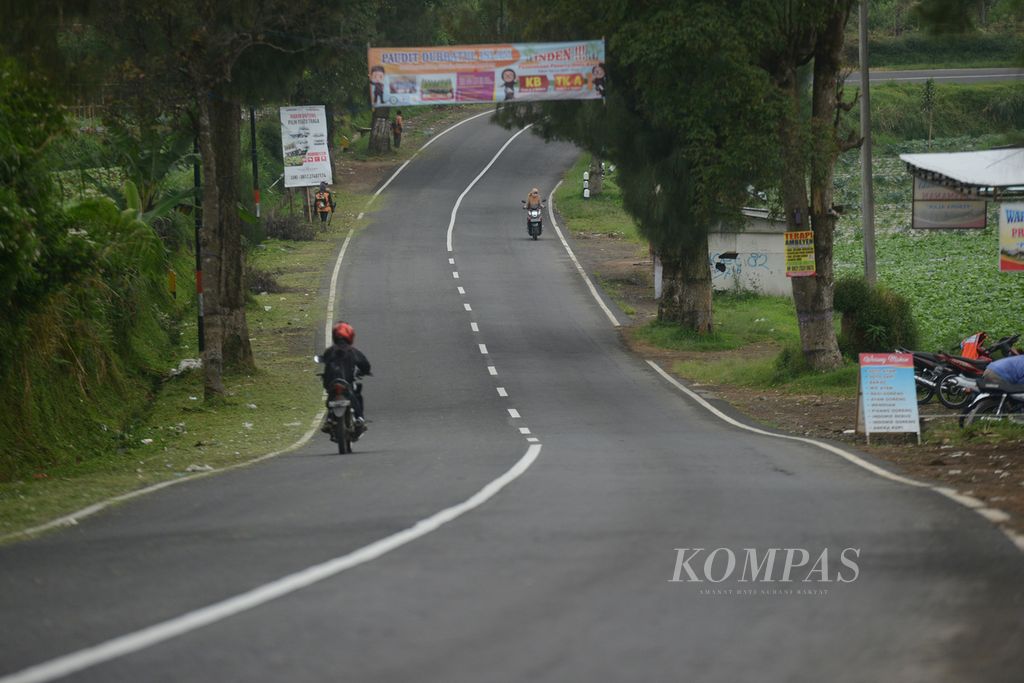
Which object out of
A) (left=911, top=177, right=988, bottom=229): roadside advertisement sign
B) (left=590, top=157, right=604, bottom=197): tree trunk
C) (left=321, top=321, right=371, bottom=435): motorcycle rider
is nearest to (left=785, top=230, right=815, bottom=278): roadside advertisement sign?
(left=911, top=177, right=988, bottom=229): roadside advertisement sign

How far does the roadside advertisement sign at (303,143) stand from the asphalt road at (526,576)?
33.1 meters

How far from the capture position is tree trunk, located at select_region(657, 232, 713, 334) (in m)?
34.5

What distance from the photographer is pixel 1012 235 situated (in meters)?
25.4

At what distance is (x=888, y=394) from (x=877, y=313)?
433 inches

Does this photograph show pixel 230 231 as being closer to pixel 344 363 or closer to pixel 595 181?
pixel 344 363

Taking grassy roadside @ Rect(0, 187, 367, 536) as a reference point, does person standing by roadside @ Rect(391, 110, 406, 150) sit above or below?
above

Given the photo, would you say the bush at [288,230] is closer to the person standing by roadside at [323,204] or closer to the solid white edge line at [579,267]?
the person standing by roadside at [323,204]

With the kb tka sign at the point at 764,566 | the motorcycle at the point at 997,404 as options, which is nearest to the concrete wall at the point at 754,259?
the motorcycle at the point at 997,404

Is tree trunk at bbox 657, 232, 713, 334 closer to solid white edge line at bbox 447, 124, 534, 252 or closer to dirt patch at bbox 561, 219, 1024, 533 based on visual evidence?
dirt patch at bbox 561, 219, 1024, 533

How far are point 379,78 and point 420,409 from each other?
24.9 ft

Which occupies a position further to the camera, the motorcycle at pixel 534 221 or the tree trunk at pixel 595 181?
the tree trunk at pixel 595 181

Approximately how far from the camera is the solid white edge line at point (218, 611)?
19.1 feet

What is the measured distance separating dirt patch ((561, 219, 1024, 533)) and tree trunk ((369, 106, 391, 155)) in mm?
30315

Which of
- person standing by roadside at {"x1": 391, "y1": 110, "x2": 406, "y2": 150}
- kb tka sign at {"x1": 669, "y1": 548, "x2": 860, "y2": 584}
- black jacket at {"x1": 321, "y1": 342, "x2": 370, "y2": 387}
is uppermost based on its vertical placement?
person standing by roadside at {"x1": 391, "y1": 110, "x2": 406, "y2": 150}
